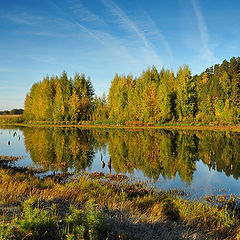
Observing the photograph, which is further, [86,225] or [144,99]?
[144,99]

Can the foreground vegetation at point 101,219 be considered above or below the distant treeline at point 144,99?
below

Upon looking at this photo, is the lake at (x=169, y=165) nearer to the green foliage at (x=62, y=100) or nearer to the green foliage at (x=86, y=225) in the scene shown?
the green foliage at (x=86, y=225)

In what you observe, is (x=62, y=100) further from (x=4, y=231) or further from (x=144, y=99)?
(x=4, y=231)

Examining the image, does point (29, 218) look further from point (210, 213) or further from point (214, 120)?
point (214, 120)

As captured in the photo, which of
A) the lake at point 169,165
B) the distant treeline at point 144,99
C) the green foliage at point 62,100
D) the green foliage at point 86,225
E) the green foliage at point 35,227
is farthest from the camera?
the green foliage at point 62,100

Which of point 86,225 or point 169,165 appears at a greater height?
point 86,225

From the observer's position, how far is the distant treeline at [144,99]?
168ft

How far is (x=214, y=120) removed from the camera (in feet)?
160

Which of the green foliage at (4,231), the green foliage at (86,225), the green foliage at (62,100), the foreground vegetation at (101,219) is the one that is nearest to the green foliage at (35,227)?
the foreground vegetation at (101,219)

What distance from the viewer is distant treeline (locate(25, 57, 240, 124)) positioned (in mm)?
51062

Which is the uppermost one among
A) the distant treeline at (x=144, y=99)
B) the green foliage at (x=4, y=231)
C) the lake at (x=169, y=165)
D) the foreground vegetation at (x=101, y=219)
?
the distant treeline at (x=144, y=99)

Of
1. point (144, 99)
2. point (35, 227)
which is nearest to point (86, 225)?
point (35, 227)

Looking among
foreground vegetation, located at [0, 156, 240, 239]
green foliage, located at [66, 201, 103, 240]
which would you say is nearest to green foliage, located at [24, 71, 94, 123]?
foreground vegetation, located at [0, 156, 240, 239]

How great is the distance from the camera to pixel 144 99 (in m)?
54.3
